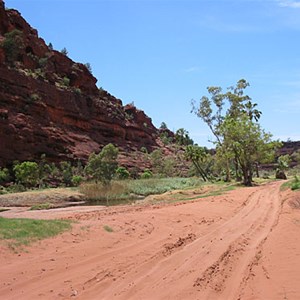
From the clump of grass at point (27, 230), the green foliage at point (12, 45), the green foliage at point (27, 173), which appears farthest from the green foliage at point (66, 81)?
the clump of grass at point (27, 230)

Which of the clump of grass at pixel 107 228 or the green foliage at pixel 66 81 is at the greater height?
the green foliage at pixel 66 81

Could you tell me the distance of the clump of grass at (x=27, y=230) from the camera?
925 cm

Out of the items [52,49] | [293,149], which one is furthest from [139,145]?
[293,149]

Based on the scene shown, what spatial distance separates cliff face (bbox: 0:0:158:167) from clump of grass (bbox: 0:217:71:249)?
49.1 m

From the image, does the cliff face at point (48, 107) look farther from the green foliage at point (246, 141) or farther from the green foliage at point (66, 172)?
the green foliage at point (246, 141)

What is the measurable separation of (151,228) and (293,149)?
14202 centimetres

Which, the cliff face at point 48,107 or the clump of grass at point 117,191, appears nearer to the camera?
the clump of grass at point 117,191

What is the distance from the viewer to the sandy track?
640 centimetres

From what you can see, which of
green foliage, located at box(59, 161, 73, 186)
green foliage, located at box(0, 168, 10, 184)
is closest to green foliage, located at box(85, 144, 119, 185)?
green foliage, located at box(59, 161, 73, 186)

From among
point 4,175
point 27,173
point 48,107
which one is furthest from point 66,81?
point 27,173

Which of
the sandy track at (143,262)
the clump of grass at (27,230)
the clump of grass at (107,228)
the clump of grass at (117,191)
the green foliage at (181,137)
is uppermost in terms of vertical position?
the green foliage at (181,137)

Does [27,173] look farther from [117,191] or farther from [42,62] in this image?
[42,62]

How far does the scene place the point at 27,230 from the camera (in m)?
10.2

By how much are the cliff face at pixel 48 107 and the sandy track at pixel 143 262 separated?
5027cm
